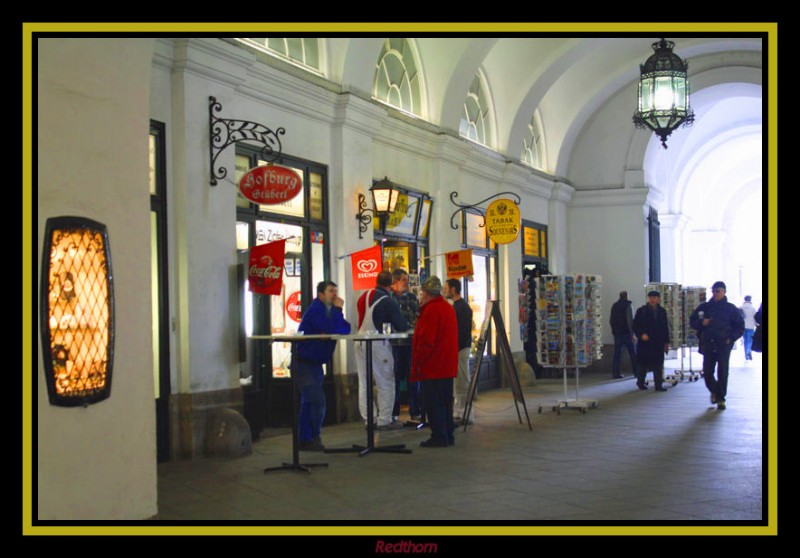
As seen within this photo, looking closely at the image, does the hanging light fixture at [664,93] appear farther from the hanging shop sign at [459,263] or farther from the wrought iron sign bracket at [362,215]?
the wrought iron sign bracket at [362,215]

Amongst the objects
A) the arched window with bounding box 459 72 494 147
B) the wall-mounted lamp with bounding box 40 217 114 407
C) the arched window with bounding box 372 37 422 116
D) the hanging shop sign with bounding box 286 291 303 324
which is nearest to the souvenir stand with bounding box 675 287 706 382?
the arched window with bounding box 459 72 494 147

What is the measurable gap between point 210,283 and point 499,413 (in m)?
5.09

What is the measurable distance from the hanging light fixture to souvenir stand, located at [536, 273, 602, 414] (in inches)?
96.3

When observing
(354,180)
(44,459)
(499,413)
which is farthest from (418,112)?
(44,459)

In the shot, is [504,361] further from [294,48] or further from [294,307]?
[294,48]

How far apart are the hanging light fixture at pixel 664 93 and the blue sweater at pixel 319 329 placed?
6.14 m

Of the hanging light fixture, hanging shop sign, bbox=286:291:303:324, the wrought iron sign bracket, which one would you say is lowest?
hanging shop sign, bbox=286:291:303:324

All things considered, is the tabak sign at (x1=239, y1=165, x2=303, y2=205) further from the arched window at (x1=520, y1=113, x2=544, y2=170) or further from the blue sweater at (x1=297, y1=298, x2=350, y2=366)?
the arched window at (x1=520, y1=113, x2=544, y2=170)

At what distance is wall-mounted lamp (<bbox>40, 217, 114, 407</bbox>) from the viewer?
5.51 m

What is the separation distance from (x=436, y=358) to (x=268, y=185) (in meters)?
2.53

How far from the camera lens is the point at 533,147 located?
2089 centimetres

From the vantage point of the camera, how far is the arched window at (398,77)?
550 inches

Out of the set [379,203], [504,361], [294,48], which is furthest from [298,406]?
[294,48]

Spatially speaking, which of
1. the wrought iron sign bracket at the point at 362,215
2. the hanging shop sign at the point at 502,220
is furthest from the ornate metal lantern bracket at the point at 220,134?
the hanging shop sign at the point at 502,220
